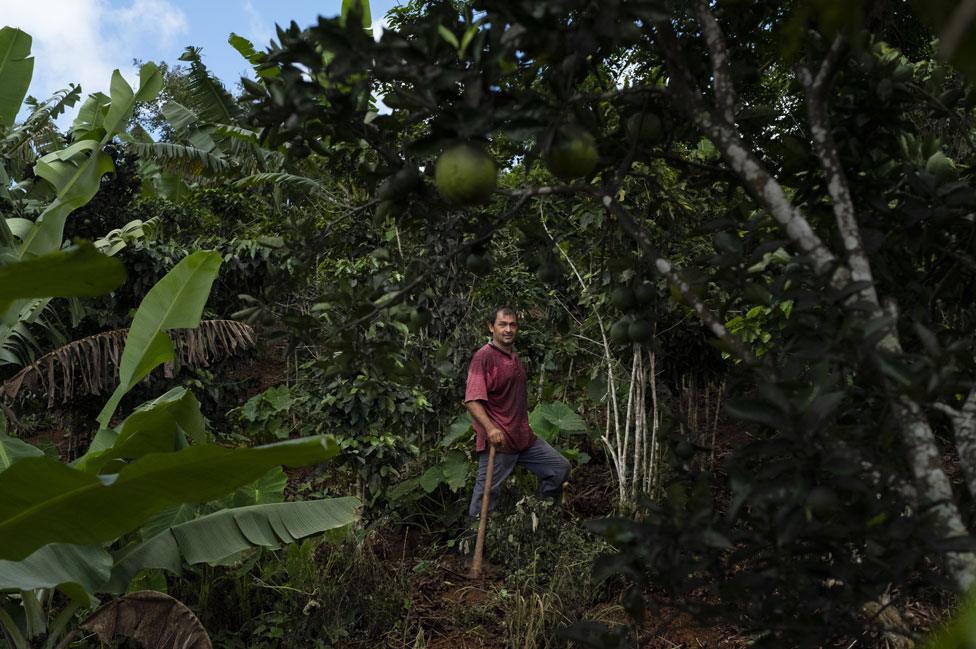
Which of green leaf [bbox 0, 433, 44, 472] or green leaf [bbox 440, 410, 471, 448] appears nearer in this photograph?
green leaf [bbox 0, 433, 44, 472]

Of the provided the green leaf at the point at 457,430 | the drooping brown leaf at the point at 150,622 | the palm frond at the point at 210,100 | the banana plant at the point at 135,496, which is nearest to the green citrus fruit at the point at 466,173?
the banana plant at the point at 135,496

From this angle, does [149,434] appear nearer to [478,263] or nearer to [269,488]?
[269,488]

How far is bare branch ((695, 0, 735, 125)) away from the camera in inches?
61.6

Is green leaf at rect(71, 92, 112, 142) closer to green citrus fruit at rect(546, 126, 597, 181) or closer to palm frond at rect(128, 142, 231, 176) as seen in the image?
palm frond at rect(128, 142, 231, 176)

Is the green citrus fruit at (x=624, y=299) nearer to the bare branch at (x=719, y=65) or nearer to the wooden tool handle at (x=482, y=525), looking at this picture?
the bare branch at (x=719, y=65)

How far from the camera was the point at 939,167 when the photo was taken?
1.77 meters

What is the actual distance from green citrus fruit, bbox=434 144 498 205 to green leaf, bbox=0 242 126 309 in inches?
48.9

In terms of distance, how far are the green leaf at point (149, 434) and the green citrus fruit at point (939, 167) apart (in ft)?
9.97

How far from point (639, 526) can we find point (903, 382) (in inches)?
18.1

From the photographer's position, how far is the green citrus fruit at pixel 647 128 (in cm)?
177

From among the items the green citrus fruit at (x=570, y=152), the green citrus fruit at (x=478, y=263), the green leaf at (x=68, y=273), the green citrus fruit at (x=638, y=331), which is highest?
the green leaf at (x=68, y=273)

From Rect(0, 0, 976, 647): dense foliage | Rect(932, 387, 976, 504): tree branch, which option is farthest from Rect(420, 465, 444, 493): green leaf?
Rect(932, 387, 976, 504): tree branch

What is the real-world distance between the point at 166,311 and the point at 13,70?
2.40 metres

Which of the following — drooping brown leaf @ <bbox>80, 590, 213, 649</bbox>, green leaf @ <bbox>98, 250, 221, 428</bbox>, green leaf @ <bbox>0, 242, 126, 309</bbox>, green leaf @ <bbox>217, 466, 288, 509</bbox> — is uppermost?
green leaf @ <bbox>98, 250, 221, 428</bbox>
